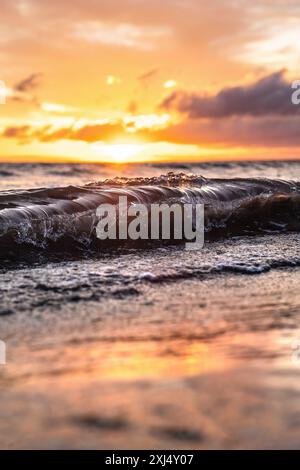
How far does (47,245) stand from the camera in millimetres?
5074

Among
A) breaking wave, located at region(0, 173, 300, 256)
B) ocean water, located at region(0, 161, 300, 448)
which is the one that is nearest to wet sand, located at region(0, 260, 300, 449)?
ocean water, located at region(0, 161, 300, 448)

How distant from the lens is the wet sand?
1745mm

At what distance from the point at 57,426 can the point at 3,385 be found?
1.37ft

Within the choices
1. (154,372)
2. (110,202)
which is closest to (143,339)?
(154,372)

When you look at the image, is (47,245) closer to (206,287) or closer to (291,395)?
(206,287)

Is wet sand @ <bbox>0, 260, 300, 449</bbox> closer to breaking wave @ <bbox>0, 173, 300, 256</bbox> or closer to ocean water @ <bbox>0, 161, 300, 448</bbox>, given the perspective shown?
ocean water @ <bbox>0, 161, 300, 448</bbox>

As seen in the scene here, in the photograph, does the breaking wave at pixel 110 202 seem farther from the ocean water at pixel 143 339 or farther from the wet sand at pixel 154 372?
the wet sand at pixel 154 372

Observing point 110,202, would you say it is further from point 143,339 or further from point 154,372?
point 154,372

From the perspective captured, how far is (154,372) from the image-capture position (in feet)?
7.33

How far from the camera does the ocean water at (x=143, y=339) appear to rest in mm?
1788

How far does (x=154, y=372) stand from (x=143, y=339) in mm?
451
